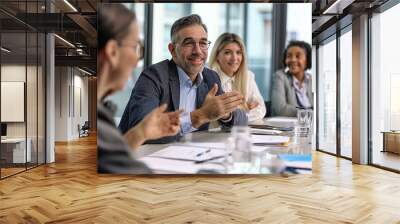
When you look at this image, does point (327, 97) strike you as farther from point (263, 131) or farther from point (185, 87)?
point (185, 87)

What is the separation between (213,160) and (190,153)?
1.00 ft

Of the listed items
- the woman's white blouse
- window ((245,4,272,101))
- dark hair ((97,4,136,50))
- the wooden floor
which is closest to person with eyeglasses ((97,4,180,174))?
dark hair ((97,4,136,50))

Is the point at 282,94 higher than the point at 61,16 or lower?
lower

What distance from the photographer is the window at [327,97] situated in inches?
376

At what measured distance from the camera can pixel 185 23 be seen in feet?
17.0

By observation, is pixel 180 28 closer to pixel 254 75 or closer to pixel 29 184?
pixel 254 75

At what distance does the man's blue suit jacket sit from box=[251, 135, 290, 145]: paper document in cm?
→ 34

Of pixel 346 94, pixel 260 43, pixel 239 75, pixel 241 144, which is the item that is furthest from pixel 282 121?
pixel 346 94

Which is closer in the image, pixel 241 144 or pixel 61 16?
pixel 241 144

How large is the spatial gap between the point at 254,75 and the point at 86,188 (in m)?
2.68

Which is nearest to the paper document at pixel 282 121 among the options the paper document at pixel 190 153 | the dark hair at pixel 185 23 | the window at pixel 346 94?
the paper document at pixel 190 153

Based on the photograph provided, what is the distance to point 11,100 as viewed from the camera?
641cm

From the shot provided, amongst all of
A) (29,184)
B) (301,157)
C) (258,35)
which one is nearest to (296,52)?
(258,35)

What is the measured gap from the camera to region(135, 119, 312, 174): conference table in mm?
5082
